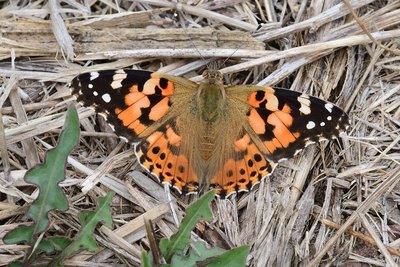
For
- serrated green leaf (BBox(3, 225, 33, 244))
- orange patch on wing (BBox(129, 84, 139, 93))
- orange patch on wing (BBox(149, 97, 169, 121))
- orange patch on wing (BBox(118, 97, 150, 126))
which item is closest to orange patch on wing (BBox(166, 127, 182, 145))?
orange patch on wing (BBox(149, 97, 169, 121))

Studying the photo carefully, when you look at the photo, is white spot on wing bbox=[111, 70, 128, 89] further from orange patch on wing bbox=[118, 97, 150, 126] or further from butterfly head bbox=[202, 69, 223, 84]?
butterfly head bbox=[202, 69, 223, 84]

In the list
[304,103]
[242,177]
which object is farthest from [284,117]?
[242,177]

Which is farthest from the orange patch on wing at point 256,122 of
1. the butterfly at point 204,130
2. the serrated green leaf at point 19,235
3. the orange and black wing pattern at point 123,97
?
the serrated green leaf at point 19,235

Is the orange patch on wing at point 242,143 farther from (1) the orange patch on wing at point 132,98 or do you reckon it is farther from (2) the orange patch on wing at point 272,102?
(1) the orange patch on wing at point 132,98

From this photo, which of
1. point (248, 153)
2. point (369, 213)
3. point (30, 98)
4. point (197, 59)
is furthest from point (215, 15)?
point (369, 213)

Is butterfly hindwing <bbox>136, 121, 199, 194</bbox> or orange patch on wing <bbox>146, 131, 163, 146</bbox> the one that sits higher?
orange patch on wing <bbox>146, 131, 163, 146</bbox>
